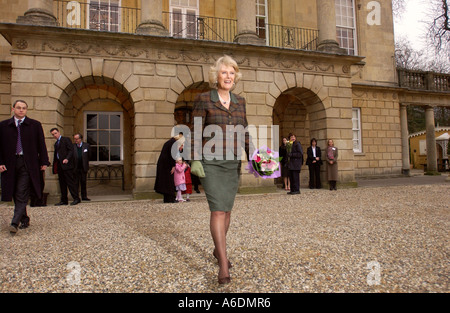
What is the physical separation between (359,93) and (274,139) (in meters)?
7.53

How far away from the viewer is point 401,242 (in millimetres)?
3992

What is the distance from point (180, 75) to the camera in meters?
10.3

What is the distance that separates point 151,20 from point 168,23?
3.20m

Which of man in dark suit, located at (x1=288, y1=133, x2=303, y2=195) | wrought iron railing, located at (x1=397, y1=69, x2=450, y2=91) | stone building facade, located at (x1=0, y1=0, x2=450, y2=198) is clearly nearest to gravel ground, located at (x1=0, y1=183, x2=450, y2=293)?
man in dark suit, located at (x1=288, y1=133, x2=303, y2=195)

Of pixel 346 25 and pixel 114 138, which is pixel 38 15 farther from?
pixel 346 25

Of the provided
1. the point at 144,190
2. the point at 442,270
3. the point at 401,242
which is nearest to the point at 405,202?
the point at 401,242

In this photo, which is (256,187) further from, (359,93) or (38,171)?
(359,93)

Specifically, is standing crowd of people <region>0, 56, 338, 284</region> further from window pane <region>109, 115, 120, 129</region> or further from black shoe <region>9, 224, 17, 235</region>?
window pane <region>109, 115, 120, 129</region>

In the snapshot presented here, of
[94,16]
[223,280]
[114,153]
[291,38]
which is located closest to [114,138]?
[114,153]

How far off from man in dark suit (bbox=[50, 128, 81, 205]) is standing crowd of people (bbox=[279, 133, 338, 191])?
667 centimetres

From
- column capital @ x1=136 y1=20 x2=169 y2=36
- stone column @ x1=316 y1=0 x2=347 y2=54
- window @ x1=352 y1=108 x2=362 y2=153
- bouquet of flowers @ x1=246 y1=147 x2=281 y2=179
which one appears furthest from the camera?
window @ x1=352 y1=108 x2=362 y2=153

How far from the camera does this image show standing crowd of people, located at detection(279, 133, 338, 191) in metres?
10.3

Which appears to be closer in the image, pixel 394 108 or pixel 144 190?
pixel 144 190

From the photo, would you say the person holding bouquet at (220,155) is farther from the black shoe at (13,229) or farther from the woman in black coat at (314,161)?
the woman in black coat at (314,161)
